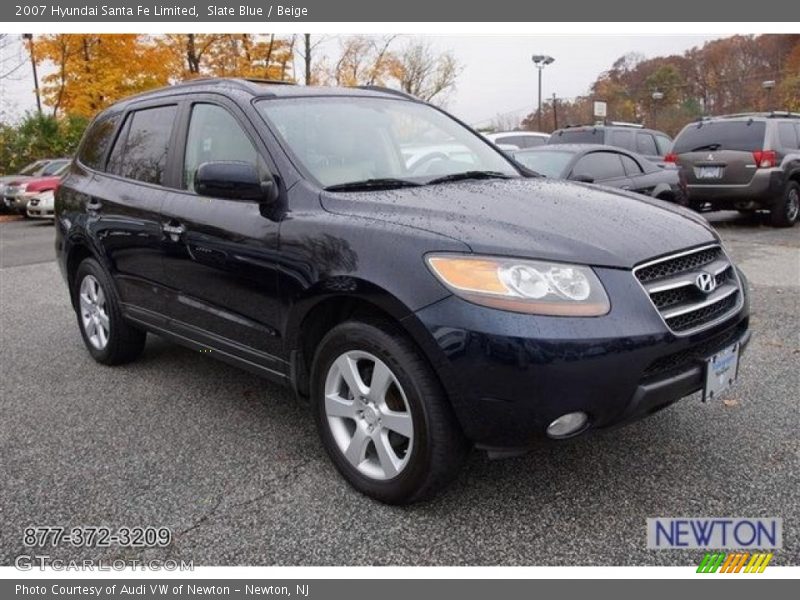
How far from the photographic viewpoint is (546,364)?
227 centimetres

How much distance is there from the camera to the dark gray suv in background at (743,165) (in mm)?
10414

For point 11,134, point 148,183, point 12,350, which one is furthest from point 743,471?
point 11,134

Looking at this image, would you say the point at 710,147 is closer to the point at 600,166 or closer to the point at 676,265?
the point at 600,166

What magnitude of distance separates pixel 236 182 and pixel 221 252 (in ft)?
1.51

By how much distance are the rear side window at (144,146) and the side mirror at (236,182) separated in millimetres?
996

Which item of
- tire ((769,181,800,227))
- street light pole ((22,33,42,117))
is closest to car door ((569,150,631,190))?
tire ((769,181,800,227))

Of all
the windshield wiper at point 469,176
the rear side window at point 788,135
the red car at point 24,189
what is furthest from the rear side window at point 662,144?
the red car at point 24,189

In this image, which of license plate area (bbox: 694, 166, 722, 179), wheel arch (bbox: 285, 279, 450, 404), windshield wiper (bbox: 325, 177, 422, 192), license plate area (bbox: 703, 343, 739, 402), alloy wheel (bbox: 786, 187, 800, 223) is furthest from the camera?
alloy wheel (bbox: 786, 187, 800, 223)

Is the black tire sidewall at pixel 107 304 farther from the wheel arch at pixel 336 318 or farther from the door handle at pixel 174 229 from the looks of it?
the wheel arch at pixel 336 318

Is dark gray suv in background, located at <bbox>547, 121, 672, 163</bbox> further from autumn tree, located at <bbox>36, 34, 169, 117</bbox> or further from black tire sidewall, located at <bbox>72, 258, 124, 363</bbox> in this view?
autumn tree, located at <bbox>36, 34, 169, 117</bbox>

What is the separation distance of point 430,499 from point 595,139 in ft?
34.4

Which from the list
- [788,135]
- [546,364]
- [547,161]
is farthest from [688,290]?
[788,135]

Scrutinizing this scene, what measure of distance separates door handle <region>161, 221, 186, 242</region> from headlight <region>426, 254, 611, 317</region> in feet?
5.48

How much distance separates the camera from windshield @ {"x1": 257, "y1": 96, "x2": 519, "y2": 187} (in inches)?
127
